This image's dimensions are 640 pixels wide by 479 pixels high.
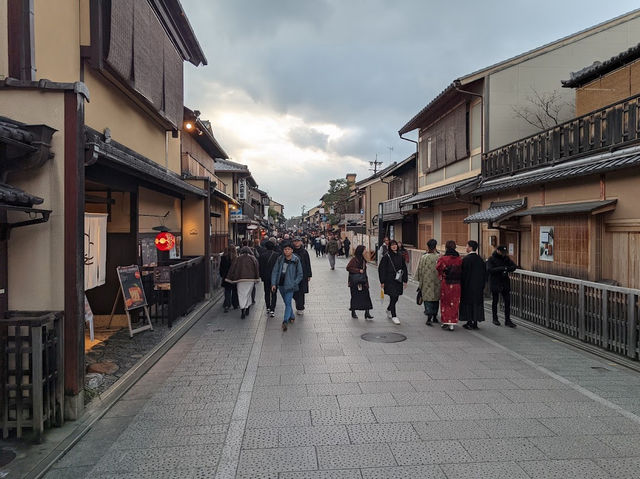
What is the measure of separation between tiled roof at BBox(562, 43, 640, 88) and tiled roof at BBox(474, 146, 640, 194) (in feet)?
7.93

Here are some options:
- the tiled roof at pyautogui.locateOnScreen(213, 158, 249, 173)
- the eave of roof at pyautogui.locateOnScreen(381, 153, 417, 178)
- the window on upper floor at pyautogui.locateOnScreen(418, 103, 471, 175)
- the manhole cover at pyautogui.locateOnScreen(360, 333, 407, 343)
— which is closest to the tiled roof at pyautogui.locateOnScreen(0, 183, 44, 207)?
the manhole cover at pyautogui.locateOnScreen(360, 333, 407, 343)

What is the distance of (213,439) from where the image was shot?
14.1 ft

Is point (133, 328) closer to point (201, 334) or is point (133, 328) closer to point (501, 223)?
point (201, 334)

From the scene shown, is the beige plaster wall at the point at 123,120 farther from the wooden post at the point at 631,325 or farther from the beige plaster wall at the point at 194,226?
the wooden post at the point at 631,325

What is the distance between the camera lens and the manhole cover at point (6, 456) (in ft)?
12.7

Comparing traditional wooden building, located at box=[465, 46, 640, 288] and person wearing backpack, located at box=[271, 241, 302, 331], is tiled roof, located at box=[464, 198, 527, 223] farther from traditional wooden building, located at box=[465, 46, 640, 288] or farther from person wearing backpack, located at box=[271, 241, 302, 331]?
person wearing backpack, located at box=[271, 241, 302, 331]

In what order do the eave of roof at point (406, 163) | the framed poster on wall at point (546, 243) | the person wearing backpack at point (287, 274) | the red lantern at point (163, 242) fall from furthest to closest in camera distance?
the eave of roof at point (406, 163) → the red lantern at point (163, 242) → the framed poster on wall at point (546, 243) → the person wearing backpack at point (287, 274)

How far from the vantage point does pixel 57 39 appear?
6242mm

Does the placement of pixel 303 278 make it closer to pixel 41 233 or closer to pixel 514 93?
pixel 41 233

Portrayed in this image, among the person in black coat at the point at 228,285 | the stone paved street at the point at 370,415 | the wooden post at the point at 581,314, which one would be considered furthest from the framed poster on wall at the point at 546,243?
the person in black coat at the point at 228,285

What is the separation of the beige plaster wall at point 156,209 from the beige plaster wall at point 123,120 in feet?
3.16

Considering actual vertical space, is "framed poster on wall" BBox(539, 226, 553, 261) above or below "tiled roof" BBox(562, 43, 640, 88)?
below

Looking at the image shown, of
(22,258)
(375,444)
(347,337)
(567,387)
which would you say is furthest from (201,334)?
(567,387)

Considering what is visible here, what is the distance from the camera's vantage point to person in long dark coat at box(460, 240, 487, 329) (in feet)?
29.8
